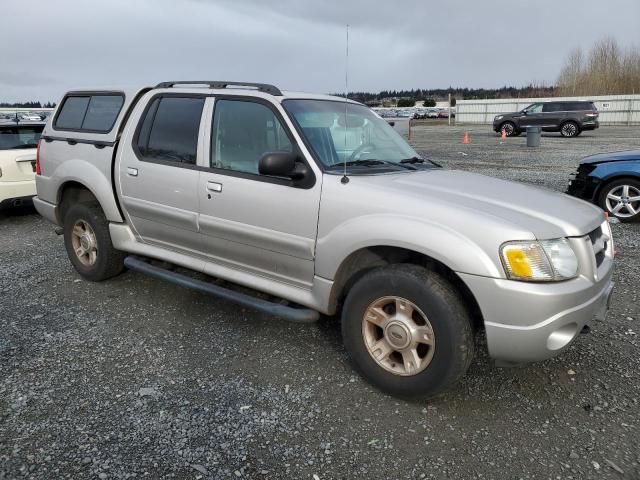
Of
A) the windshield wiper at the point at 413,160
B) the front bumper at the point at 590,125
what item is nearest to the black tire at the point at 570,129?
the front bumper at the point at 590,125

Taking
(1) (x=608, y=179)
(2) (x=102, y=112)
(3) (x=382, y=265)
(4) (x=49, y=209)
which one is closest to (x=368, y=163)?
(3) (x=382, y=265)

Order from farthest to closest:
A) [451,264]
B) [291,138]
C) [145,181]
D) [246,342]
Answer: [145,181]
[246,342]
[291,138]
[451,264]

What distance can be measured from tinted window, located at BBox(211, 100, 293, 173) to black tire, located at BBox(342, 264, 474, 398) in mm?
1180

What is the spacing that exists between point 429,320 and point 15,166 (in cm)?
715

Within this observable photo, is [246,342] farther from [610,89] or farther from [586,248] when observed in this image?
[610,89]

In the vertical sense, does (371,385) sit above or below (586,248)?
below

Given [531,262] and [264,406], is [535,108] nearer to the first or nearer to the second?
[531,262]

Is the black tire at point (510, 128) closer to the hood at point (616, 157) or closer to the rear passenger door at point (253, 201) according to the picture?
the hood at point (616, 157)

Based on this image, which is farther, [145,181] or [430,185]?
[145,181]

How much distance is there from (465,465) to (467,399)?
24.1 inches

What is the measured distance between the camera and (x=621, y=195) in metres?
7.48

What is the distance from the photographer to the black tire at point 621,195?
24.2ft

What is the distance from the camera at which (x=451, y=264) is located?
2.74m

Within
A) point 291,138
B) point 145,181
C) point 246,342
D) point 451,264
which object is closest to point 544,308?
point 451,264
